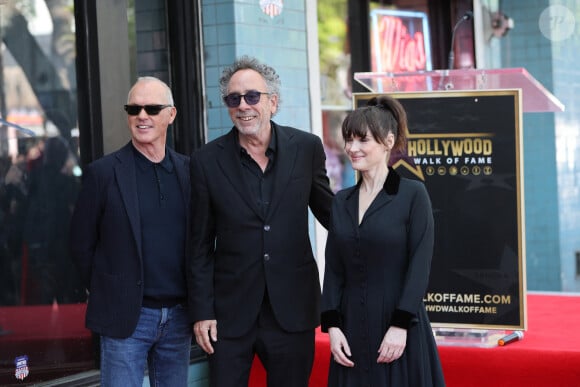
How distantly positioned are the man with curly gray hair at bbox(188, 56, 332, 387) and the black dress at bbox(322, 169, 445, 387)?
25cm

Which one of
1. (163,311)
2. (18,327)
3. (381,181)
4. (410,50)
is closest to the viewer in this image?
(381,181)

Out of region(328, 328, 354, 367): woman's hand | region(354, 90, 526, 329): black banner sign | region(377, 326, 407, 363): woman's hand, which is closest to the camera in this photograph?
region(377, 326, 407, 363): woman's hand

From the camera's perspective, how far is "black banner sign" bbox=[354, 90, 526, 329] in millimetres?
4980

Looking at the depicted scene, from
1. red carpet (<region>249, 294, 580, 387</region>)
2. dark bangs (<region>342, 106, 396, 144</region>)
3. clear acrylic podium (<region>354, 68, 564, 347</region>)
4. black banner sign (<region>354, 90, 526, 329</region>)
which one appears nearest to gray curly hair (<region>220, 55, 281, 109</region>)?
dark bangs (<region>342, 106, 396, 144</region>)

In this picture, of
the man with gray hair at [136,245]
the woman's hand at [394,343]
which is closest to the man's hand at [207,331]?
the man with gray hair at [136,245]

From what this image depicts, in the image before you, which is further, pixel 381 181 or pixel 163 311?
pixel 163 311

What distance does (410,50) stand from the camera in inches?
334

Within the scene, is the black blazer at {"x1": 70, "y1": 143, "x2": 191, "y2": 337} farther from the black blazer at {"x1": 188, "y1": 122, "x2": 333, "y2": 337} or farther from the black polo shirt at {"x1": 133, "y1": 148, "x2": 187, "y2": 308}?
the black blazer at {"x1": 188, "y1": 122, "x2": 333, "y2": 337}

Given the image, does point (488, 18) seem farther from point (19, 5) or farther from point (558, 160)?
point (19, 5)

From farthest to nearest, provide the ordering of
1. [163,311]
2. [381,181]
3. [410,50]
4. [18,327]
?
[410,50] < [18,327] < [163,311] < [381,181]

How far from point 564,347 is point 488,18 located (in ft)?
15.1

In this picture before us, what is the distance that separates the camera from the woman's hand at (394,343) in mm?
3520

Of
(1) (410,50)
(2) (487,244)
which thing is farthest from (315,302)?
(1) (410,50)

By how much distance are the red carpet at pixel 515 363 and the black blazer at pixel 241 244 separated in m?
1.40
